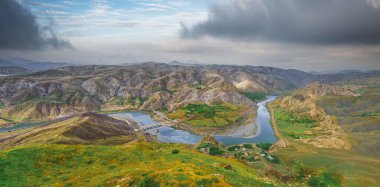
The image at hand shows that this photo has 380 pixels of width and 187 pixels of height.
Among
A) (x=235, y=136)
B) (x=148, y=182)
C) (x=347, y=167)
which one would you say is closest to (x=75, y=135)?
(x=235, y=136)

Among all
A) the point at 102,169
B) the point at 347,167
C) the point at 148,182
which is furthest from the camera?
the point at 347,167

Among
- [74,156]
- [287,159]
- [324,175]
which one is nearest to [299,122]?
[287,159]

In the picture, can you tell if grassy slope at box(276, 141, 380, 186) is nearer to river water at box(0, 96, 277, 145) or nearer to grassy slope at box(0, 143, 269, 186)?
grassy slope at box(0, 143, 269, 186)

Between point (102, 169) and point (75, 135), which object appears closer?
point (102, 169)

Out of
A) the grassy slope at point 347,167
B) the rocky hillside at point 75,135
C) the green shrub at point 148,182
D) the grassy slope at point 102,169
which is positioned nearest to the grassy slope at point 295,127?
the grassy slope at point 347,167

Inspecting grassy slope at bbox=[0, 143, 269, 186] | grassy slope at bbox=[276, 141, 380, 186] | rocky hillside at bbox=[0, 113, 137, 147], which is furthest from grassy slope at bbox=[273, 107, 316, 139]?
grassy slope at bbox=[0, 143, 269, 186]

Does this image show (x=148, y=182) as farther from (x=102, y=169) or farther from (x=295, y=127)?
(x=295, y=127)

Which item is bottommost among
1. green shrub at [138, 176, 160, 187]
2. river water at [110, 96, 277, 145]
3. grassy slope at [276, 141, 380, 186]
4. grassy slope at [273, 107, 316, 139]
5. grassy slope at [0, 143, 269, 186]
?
river water at [110, 96, 277, 145]

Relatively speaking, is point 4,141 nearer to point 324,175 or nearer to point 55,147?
point 55,147
